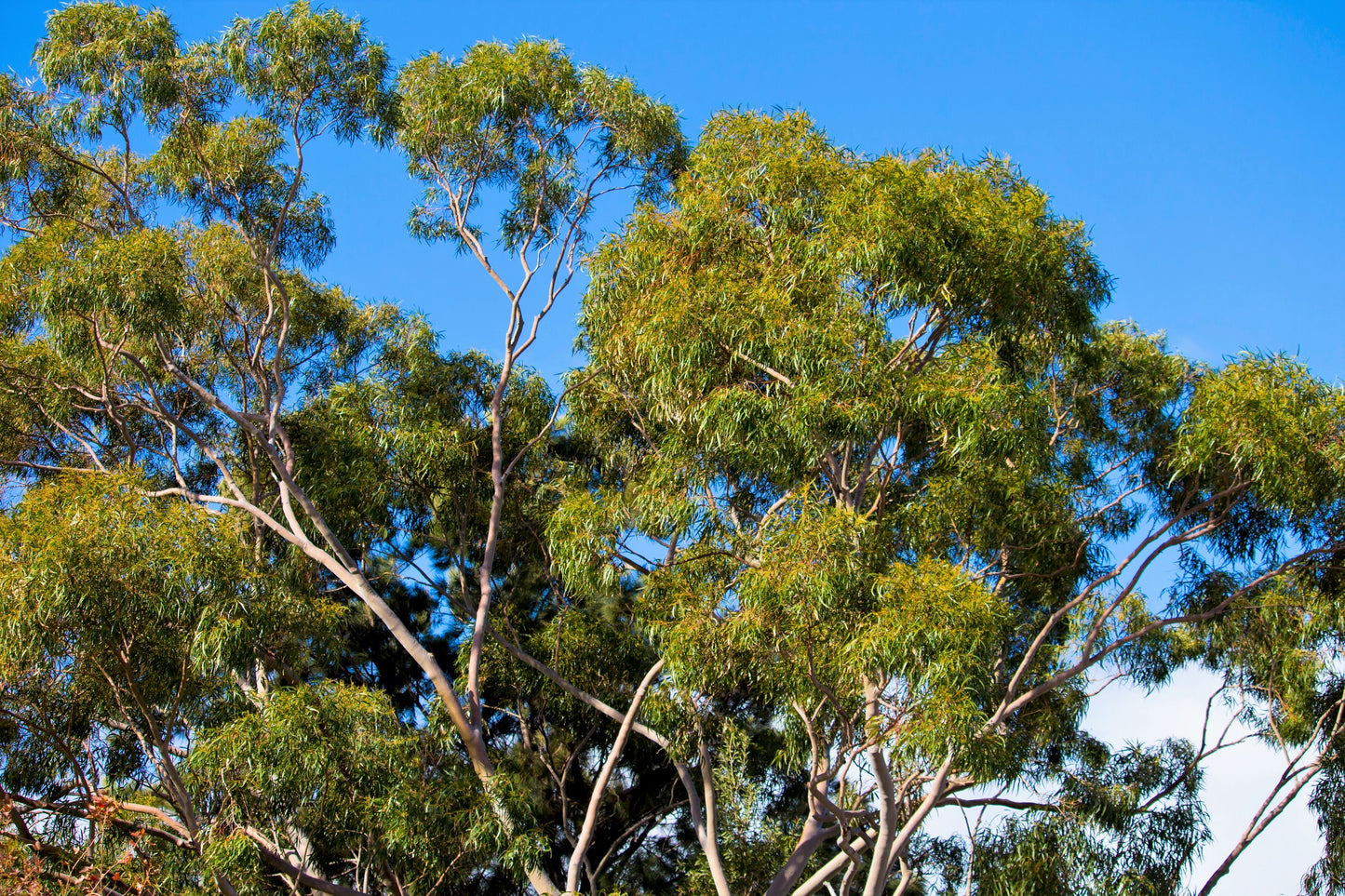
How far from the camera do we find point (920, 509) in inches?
336

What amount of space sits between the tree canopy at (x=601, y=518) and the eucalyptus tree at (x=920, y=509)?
0.04 meters

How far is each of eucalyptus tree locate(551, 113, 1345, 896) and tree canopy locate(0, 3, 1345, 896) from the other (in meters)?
0.04

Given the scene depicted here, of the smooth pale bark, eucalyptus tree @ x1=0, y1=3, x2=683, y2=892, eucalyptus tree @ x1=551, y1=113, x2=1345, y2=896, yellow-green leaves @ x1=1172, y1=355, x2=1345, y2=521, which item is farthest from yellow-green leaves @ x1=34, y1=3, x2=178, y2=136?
yellow-green leaves @ x1=1172, y1=355, x2=1345, y2=521

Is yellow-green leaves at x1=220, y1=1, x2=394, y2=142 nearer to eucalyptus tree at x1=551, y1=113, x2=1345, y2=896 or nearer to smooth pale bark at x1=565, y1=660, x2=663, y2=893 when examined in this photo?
eucalyptus tree at x1=551, y1=113, x2=1345, y2=896

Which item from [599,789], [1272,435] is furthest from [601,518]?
[1272,435]

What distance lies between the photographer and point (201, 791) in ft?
27.6

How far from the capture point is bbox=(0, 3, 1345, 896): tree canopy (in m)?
7.61

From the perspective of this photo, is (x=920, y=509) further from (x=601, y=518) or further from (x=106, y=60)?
(x=106, y=60)

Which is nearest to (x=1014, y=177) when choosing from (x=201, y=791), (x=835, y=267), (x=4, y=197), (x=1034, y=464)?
(x=835, y=267)

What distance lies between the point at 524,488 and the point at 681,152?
3506 mm

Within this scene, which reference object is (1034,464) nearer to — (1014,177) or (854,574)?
(854,574)

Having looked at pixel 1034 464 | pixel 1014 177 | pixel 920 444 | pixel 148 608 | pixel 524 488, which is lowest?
pixel 148 608

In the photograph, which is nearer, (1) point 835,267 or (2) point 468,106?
(1) point 835,267

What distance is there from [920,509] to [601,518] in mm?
2345
